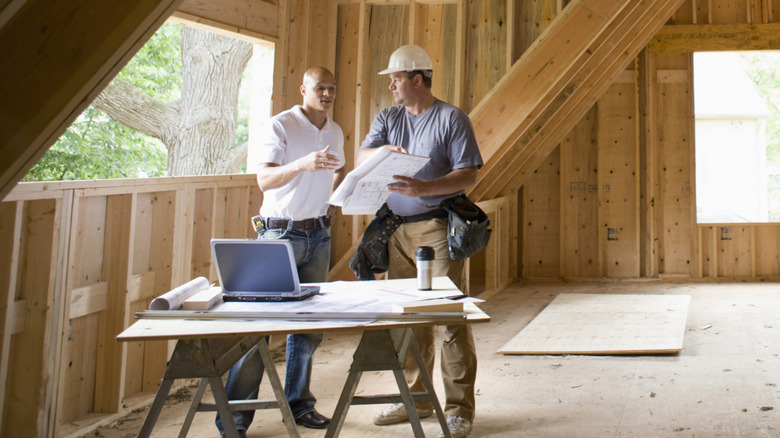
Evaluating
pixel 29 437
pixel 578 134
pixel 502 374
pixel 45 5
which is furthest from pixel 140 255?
pixel 578 134

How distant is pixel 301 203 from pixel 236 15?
5.35ft

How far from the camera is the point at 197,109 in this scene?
7605 millimetres

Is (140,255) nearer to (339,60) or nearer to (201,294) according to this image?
(201,294)

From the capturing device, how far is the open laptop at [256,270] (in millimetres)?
1862

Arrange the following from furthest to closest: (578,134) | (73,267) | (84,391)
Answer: (578,134)
(84,391)
(73,267)

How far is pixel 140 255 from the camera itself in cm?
310

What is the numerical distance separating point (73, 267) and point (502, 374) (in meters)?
2.16

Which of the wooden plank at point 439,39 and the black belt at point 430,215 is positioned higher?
the wooden plank at point 439,39

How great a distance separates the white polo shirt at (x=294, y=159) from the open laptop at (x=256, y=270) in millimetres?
756

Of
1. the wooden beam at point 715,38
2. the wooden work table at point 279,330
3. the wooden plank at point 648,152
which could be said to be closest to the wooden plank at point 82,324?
the wooden work table at point 279,330

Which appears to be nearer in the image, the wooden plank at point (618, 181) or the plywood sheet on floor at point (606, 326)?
the plywood sheet on floor at point (606, 326)

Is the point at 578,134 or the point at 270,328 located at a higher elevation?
the point at 578,134

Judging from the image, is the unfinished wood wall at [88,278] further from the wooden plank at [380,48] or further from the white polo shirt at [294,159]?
the wooden plank at [380,48]

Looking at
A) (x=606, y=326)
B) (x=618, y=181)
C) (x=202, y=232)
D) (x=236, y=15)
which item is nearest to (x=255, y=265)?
(x=202, y=232)
